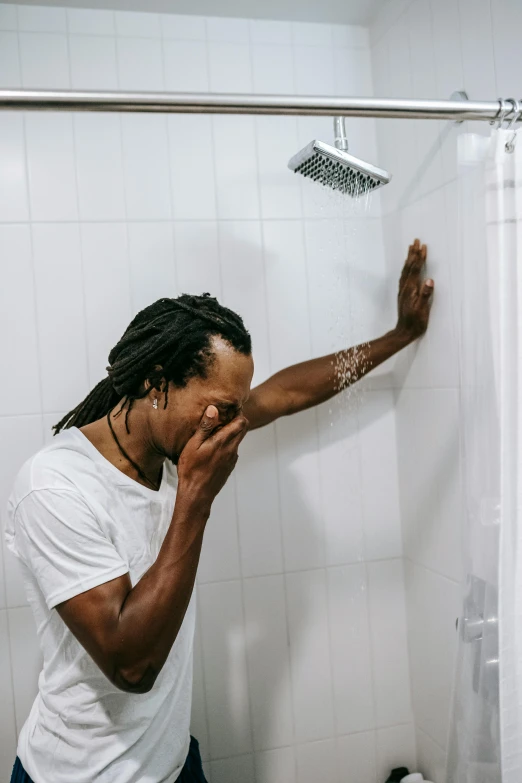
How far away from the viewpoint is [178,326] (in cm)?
95

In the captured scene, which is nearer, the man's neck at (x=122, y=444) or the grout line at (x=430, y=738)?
the man's neck at (x=122, y=444)

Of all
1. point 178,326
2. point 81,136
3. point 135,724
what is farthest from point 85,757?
point 81,136

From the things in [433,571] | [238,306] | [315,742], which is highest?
[238,306]

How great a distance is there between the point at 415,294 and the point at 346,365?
0.20m

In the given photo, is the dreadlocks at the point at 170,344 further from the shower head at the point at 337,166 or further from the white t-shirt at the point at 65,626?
the shower head at the point at 337,166

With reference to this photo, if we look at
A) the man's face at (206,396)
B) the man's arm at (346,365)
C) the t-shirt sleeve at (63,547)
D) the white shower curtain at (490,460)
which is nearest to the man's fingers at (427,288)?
the man's arm at (346,365)

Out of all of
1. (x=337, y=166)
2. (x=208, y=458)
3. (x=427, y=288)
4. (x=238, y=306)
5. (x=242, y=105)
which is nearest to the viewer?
(x=242, y=105)

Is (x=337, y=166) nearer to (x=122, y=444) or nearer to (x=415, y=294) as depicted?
(x=415, y=294)

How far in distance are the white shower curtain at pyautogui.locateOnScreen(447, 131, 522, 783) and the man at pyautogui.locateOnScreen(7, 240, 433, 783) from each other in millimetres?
335

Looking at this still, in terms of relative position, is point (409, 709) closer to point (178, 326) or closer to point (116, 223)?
point (178, 326)

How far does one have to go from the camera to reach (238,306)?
1.38 metres

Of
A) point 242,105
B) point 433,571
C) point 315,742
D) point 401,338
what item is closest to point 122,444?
point 242,105

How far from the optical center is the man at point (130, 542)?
0.82 meters

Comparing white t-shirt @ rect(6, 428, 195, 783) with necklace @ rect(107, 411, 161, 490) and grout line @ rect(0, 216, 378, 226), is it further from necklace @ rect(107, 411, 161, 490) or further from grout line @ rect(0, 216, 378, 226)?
grout line @ rect(0, 216, 378, 226)
